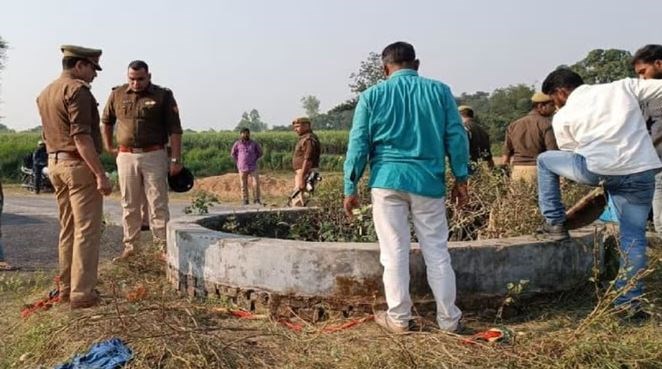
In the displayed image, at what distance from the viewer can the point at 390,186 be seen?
389 centimetres

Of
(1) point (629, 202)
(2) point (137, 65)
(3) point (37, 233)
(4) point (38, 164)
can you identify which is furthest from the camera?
(4) point (38, 164)

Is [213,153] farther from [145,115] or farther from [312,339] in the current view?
[312,339]

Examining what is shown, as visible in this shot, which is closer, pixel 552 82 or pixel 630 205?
pixel 630 205

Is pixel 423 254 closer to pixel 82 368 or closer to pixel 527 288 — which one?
pixel 527 288

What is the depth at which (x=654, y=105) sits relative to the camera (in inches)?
174

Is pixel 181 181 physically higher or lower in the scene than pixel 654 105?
lower

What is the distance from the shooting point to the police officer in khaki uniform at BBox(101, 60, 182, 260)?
621cm

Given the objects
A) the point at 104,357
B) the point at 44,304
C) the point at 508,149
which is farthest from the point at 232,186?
the point at 104,357

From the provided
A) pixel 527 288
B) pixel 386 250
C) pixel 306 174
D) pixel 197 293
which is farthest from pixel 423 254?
pixel 306 174

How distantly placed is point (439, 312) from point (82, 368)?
76.3 inches

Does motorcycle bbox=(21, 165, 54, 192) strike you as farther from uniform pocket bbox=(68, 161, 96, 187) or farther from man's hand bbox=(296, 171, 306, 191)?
uniform pocket bbox=(68, 161, 96, 187)

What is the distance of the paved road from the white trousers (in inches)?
174

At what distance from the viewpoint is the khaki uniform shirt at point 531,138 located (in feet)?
23.8

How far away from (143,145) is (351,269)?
9.14ft
